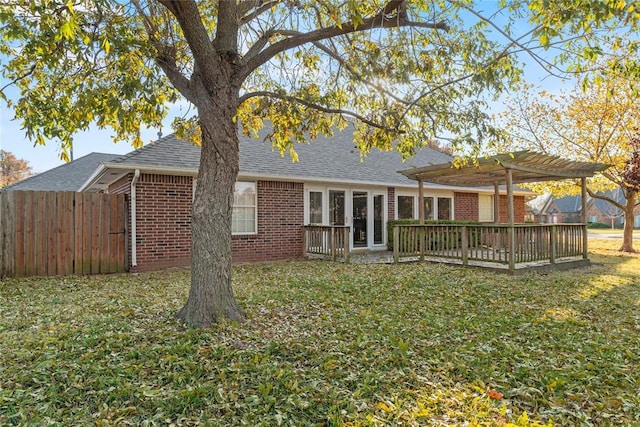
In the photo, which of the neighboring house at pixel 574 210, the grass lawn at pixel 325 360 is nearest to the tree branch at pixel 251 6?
the grass lawn at pixel 325 360

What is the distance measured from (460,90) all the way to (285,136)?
128 inches

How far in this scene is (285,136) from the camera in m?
7.23

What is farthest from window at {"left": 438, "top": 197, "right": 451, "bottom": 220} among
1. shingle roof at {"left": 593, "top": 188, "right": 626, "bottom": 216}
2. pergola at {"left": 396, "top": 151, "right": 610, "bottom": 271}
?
shingle roof at {"left": 593, "top": 188, "right": 626, "bottom": 216}

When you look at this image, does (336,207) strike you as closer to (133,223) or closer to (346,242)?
(346,242)

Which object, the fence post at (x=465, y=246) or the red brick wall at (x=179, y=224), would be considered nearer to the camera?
the red brick wall at (x=179, y=224)

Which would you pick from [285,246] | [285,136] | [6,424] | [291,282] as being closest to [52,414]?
[6,424]

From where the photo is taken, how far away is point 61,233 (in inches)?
349

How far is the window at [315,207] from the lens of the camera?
12554 mm

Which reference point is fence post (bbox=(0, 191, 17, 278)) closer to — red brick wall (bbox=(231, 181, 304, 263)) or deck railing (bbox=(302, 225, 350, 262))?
red brick wall (bbox=(231, 181, 304, 263))

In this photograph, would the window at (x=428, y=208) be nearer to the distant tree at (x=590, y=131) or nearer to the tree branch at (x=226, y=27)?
the distant tree at (x=590, y=131)

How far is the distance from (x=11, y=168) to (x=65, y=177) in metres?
26.5

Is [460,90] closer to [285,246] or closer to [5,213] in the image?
[285,246]

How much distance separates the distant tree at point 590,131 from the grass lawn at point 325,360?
11740 millimetres

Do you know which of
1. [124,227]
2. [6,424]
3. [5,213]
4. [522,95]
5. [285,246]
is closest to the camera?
[6,424]
